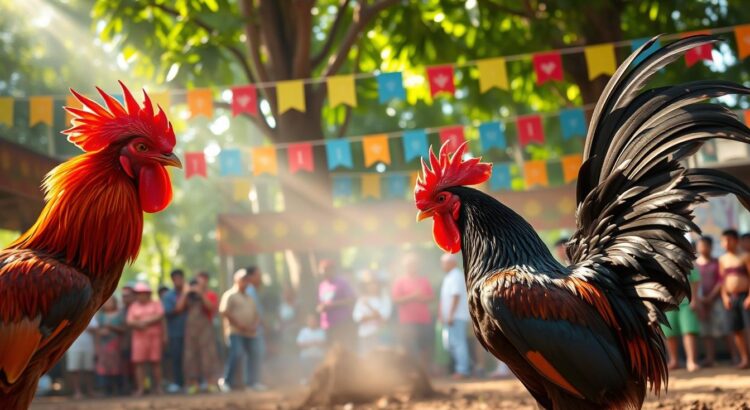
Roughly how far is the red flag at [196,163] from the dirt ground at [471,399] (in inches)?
145

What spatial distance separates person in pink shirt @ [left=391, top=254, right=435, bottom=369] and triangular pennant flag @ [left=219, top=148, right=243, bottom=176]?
3.64 metres

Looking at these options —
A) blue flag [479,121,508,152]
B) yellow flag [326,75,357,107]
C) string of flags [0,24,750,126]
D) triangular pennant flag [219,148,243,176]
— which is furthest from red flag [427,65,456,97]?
triangular pennant flag [219,148,243,176]

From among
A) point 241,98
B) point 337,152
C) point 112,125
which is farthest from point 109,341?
point 112,125

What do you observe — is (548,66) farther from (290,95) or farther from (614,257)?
(614,257)

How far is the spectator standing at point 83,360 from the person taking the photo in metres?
13.4

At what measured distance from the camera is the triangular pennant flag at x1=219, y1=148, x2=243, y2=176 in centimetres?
1466

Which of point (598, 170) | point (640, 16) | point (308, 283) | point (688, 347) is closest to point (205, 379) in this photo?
point (308, 283)

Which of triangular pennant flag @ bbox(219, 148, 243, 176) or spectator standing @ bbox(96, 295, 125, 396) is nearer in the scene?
spectator standing @ bbox(96, 295, 125, 396)

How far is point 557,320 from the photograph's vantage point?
4.21 metres

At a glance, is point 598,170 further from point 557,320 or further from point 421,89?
point 421,89

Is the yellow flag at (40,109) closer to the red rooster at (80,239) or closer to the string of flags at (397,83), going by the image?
the string of flags at (397,83)

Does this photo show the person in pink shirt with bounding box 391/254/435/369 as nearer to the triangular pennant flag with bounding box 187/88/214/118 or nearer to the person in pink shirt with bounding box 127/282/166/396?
the person in pink shirt with bounding box 127/282/166/396

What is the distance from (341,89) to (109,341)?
5.66 m

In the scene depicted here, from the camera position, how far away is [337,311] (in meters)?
13.2
